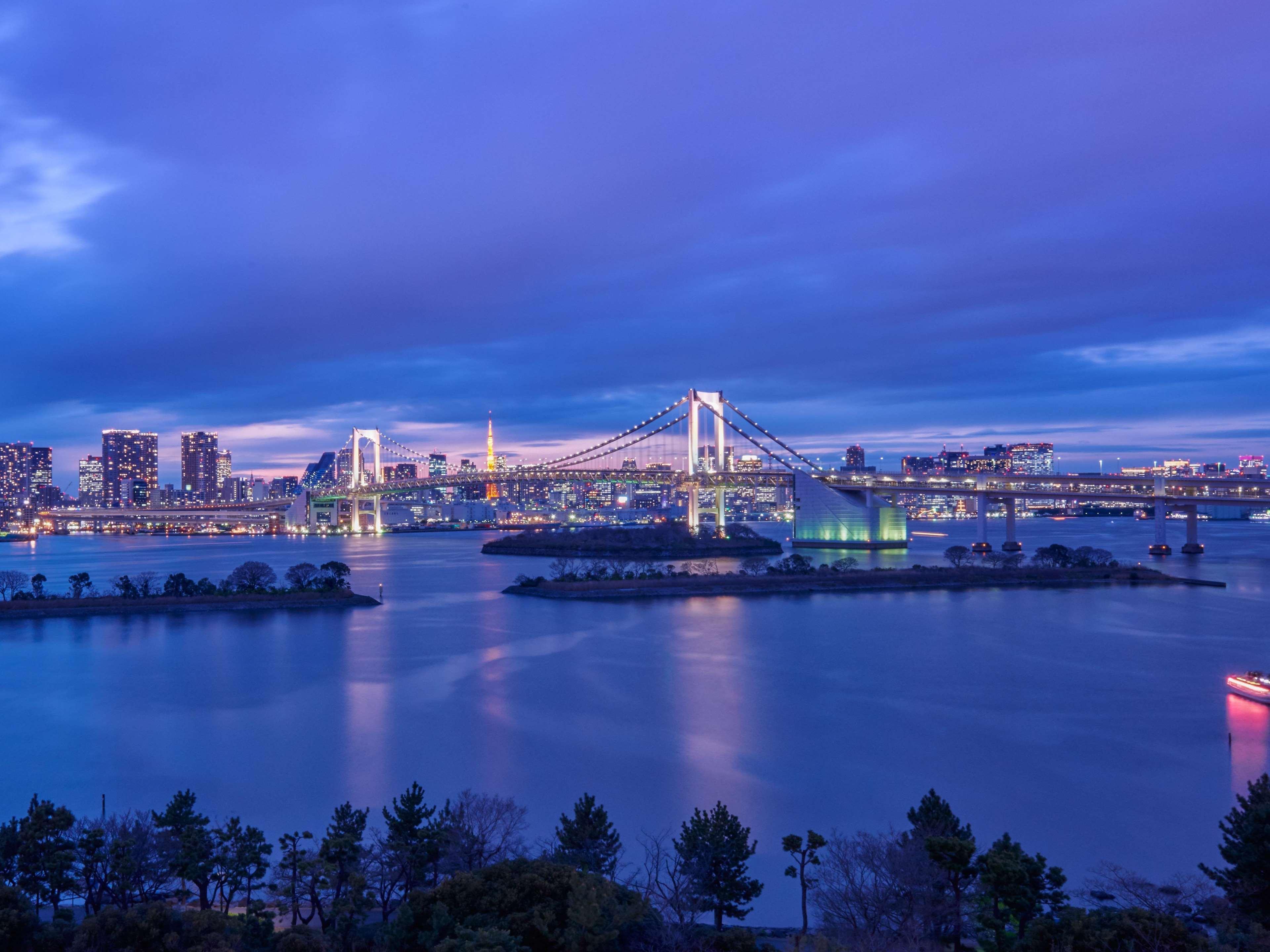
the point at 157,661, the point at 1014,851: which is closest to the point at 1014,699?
the point at 1014,851

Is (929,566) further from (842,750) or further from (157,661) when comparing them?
(157,661)

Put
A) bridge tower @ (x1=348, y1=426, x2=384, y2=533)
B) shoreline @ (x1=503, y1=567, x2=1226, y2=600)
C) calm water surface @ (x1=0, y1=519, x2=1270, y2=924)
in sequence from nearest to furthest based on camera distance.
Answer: calm water surface @ (x1=0, y1=519, x2=1270, y2=924) → shoreline @ (x1=503, y1=567, x2=1226, y2=600) → bridge tower @ (x1=348, y1=426, x2=384, y2=533)

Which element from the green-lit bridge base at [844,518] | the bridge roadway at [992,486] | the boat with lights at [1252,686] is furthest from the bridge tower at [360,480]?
the boat with lights at [1252,686]

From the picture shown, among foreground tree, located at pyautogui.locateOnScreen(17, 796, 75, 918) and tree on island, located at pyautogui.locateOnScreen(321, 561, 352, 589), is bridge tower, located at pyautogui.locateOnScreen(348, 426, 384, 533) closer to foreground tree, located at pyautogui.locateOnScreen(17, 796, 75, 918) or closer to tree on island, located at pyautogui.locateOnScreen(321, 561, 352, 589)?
tree on island, located at pyautogui.locateOnScreen(321, 561, 352, 589)

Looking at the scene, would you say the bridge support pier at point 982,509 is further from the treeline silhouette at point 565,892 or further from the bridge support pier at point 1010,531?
the treeline silhouette at point 565,892

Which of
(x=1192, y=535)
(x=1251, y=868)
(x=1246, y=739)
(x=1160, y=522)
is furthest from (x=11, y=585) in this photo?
(x=1192, y=535)

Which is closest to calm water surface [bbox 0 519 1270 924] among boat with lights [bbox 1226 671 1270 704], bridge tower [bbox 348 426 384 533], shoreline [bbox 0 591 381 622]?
boat with lights [bbox 1226 671 1270 704]
